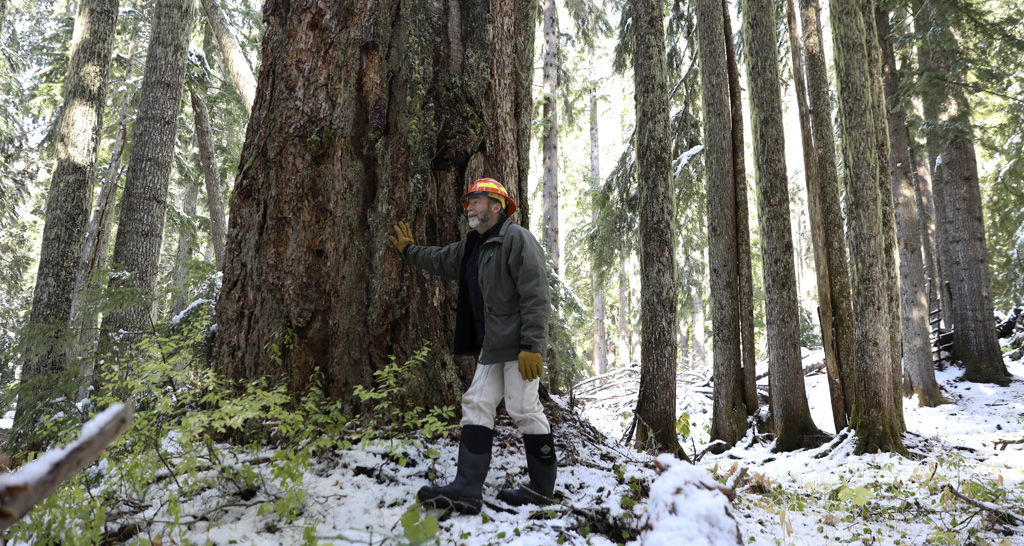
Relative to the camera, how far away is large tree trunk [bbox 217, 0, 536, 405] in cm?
381

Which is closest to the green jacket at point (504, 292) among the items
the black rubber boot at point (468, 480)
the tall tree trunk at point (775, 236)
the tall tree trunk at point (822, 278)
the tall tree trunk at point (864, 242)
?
the black rubber boot at point (468, 480)

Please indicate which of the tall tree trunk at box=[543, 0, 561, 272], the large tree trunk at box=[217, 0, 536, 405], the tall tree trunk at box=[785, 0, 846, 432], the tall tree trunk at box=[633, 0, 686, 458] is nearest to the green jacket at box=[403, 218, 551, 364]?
the large tree trunk at box=[217, 0, 536, 405]

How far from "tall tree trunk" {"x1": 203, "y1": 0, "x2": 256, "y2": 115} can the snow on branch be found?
7797 mm

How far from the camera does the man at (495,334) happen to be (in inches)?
128

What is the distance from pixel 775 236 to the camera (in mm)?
7617

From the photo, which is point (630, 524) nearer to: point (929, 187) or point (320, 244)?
point (320, 244)

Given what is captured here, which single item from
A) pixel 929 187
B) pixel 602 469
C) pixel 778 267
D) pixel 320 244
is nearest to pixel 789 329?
pixel 778 267

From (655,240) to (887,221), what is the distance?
367 centimetres

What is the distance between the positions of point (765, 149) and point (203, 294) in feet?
23.8

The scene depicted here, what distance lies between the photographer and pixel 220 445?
3508 millimetres

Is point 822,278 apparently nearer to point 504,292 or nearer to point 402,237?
point 504,292

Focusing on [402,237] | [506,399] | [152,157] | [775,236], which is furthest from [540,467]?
[152,157]

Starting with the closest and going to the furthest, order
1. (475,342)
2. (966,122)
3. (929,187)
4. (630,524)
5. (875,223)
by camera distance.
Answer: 1. (630,524)
2. (475,342)
3. (875,223)
4. (966,122)
5. (929,187)

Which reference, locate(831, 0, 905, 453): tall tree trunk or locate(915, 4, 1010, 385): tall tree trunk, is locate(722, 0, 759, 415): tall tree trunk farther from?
locate(915, 4, 1010, 385): tall tree trunk
